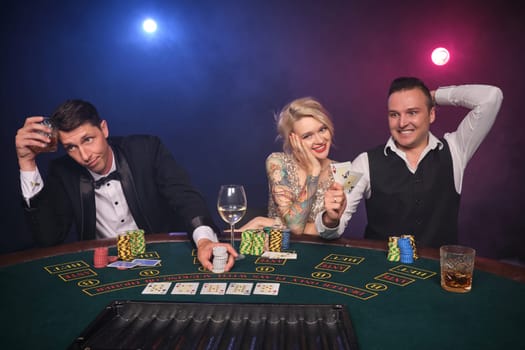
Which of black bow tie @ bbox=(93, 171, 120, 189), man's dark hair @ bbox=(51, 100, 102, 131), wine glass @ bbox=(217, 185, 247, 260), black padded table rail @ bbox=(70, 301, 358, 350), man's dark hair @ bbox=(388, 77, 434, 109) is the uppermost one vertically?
man's dark hair @ bbox=(388, 77, 434, 109)

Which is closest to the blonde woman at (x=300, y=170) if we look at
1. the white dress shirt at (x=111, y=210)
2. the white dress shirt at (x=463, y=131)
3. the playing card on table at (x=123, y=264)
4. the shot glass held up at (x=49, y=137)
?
the white dress shirt at (x=463, y=131)

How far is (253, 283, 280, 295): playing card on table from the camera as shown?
1317mm

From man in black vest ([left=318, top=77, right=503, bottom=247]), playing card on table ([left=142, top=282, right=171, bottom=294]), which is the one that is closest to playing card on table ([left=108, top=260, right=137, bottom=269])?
playing card on table ([left=142, top=282, right=171, bottom=294])

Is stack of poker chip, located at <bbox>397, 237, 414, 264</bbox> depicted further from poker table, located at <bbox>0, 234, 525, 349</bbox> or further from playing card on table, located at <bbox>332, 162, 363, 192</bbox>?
playing card on table, located at <bbox>332, 162, 363, 192</bbox>

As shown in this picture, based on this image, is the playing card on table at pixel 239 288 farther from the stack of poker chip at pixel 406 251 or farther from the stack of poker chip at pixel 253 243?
the stack of poker chip at pixel 406 251

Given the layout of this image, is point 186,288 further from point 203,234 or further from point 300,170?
point 300,170

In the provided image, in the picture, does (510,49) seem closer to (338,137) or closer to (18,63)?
(338,137)

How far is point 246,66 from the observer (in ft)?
13.1

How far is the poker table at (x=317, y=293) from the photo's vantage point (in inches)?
41.3

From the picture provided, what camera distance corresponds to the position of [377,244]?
186cm

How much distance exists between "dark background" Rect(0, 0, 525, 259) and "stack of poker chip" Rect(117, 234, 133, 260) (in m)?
2.38

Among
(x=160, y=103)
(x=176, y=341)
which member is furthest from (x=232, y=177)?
(x=176, y=341)

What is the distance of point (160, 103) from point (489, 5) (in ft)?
10.7

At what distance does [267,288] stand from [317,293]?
161mm
